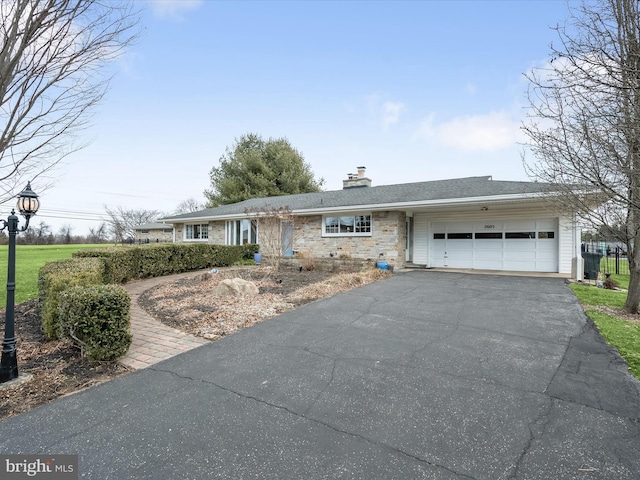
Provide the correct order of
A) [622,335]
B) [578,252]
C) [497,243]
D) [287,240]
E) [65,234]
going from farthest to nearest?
[65,234] → [287,240] → [497,243] → [578,252] → [622,335]

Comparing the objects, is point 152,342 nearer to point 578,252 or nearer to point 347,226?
point 347,226

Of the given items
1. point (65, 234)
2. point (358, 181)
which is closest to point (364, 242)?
point (358, 181)

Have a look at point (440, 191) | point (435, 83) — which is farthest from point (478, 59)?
point (440, 191)

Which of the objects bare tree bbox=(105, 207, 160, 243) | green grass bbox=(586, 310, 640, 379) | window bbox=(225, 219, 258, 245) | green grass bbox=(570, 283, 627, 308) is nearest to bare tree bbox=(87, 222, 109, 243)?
bare tree bbox=(105, 207, 160, 243)

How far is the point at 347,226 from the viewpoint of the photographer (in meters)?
14.0

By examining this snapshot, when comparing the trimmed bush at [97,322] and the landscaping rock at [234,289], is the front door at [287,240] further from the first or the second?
the trimmed bush at [97,322]

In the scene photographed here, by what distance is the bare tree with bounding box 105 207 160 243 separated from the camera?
127ft

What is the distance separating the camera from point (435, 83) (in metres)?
11.4

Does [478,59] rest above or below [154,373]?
above

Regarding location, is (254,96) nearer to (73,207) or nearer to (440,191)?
(440,191)

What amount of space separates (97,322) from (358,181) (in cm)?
1697

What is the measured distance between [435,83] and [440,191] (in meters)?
4.05

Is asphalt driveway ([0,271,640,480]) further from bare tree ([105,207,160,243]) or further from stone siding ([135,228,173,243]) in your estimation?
stone siding ([135,228,173,243])

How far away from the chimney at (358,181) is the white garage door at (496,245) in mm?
6586
